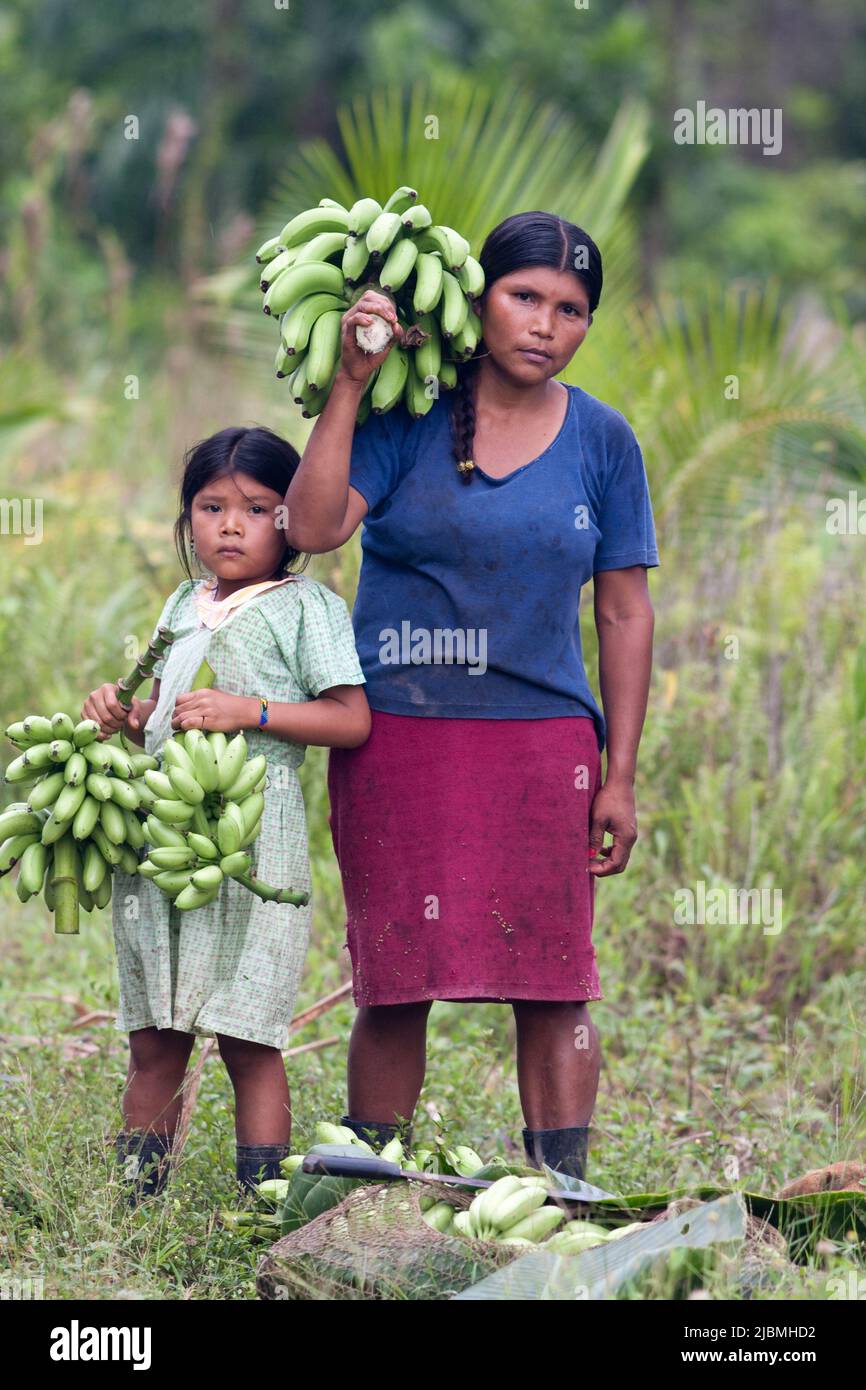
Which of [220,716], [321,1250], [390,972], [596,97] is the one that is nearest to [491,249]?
[220,716]

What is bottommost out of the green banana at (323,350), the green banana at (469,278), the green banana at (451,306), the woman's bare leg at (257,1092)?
the woman's bare leg at (257,1092)

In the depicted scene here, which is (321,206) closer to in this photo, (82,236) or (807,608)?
(807,608)

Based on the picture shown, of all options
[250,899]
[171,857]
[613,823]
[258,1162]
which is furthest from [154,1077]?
[613,823]

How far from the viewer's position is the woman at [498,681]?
3211mm

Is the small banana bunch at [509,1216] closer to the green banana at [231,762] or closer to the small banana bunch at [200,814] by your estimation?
the small banana bunch at [200,814]

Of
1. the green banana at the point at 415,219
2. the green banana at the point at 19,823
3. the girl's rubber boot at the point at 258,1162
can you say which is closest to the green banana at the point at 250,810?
the green banana at the point at 19,823

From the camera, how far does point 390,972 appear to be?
3.26 meters

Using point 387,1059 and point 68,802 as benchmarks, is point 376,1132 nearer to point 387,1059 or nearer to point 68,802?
point 387,1059

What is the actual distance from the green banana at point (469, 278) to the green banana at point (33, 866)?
53.1 inches

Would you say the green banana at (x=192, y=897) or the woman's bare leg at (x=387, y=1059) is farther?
the woman's bare leg at (x=387, y=1059)

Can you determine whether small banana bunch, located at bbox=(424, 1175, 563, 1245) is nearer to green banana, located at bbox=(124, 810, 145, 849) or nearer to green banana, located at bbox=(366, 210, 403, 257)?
green banana, located at bbox=(124, 810, 145, 849)

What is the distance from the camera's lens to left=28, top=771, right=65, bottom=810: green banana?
10.4 ft

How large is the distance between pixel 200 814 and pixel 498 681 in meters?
0.63
